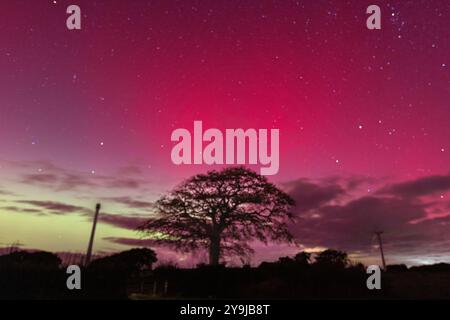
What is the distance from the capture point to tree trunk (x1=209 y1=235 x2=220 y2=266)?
32.1 m

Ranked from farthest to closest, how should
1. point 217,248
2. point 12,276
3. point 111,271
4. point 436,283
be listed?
1. point 217,248
2. point 436,283
3. point 111,271
4. point 12,276

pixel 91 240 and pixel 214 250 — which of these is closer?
pixel 91 240

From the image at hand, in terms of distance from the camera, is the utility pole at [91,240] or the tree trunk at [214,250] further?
the tree trunk at [214,250]

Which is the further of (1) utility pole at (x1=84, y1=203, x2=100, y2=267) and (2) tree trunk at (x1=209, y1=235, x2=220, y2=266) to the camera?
(2) tree trunk at (x1=209, y1=235, x2=220, y2=266)

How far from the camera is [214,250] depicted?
32.6 m

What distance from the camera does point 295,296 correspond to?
21.9m

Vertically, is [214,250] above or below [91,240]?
below

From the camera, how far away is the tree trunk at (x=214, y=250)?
32062 mm

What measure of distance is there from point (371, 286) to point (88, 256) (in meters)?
20.4

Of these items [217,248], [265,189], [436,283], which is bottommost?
[436,283]

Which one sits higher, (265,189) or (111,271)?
(265,189)
